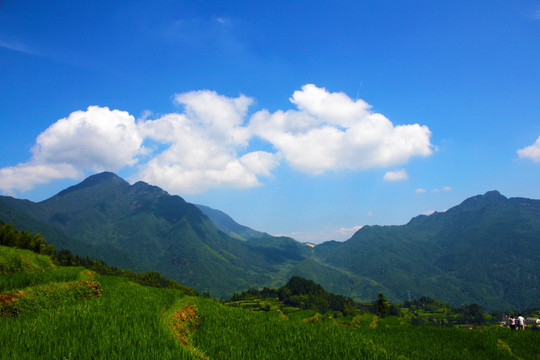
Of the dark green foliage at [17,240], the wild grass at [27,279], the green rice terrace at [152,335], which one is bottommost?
the dark green foliage at [17,240]

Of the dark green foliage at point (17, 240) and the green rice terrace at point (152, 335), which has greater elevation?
the green rice terrace at point (152, 335)

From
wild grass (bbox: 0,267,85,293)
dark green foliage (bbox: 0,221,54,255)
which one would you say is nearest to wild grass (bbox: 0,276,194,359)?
wild grass (bbox: 0,267,85,293)

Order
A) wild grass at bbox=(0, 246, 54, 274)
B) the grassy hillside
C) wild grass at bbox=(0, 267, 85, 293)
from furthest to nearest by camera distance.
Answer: wild grass at bbox=(0, 246, 54, 274), wild grass at bbox=(0, 267, 85, 293), the grassy hillside

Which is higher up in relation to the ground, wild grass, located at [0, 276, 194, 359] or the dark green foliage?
wild grass, located at [0, 276, 194, 359]

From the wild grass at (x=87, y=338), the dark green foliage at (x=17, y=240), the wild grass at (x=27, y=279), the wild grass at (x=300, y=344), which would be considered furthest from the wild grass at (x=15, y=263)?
the dark green foliage at (x=17, y=240)

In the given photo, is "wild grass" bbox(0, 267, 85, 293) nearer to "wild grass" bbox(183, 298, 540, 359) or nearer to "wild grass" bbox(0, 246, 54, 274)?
"wild grass" bbox(0, 246, 54, 274)

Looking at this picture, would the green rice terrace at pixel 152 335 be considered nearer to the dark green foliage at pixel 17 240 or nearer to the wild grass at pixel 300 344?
the wild grass at pixel 300 344

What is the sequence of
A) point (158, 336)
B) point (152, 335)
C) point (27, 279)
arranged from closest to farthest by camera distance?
point (158, 336) → point (152, 335) → point (27, 279)

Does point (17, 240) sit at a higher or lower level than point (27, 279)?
lower

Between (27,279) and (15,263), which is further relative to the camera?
(15,263)

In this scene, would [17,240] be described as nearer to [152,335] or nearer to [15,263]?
[15,263]

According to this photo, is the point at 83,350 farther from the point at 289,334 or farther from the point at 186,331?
the point at 289,334

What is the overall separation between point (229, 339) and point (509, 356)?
15989 mm

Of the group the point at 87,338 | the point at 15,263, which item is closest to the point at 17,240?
the point at 15,263
